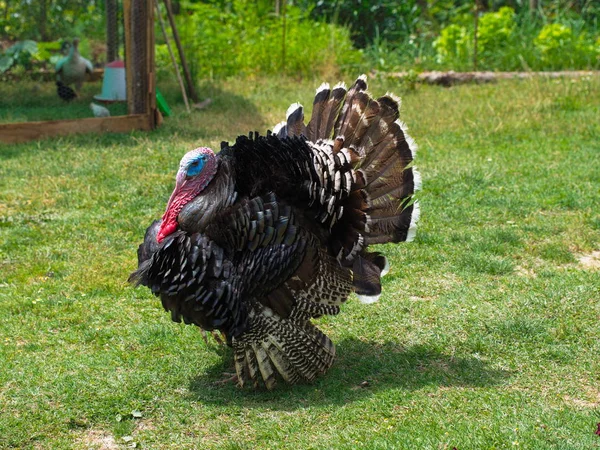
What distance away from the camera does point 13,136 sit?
985 cm

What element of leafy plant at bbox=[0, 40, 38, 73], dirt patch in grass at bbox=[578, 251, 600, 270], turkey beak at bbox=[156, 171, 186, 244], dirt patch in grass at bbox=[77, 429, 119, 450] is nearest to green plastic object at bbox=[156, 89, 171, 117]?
leafy plant at bbox=[0, 40, 38, 73]

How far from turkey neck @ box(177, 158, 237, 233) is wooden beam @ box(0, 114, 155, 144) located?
5944 mm

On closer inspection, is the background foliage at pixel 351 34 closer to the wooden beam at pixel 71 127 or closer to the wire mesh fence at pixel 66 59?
the wire mesh fence at pixel 66 59

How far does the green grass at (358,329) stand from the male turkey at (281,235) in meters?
0.38

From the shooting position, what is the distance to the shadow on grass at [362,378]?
4.67 metres

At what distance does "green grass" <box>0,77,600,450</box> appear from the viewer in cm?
429

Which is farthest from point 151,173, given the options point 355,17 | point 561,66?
point 355,17

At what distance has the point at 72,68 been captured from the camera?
1269 centimetres

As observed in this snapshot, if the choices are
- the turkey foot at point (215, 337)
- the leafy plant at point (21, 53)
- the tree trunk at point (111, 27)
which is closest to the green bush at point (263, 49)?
the tree trunk at point (111, 27)

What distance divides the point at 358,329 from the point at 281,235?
→ 3.99 ft

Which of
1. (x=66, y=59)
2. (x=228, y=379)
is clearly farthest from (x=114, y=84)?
(x=228, y=379)

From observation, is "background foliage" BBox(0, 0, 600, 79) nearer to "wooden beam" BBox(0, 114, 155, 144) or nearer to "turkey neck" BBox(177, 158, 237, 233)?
"wooden beam" BBox(0, 114, 155, 144)

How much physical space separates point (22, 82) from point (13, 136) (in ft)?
12.7

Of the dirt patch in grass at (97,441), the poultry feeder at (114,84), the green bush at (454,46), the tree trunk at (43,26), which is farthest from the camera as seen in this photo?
the tree trunk at (43,26)
